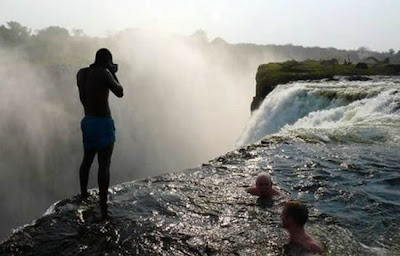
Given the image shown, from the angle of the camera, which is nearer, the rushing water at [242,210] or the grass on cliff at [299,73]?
the rushing water at [242,210]

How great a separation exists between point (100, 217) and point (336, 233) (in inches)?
124

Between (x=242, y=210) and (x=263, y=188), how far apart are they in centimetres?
72

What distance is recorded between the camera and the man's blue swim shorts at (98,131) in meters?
6.00

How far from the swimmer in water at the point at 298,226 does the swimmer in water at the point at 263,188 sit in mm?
1709

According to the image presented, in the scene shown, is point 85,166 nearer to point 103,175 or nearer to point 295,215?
point 103,175

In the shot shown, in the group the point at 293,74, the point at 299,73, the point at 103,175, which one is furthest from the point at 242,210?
the point at 299,73

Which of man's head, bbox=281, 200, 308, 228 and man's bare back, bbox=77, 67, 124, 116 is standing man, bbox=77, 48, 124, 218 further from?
man's head, bbox=281, 200, 308, 228

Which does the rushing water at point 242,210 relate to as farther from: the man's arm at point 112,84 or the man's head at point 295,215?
the man's arm at point 112,84

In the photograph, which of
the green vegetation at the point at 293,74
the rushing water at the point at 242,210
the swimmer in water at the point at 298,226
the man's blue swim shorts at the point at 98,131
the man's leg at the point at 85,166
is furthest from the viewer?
the green vegetation at the point at 293,74

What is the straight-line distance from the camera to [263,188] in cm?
730

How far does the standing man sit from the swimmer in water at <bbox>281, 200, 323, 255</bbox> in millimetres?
2406

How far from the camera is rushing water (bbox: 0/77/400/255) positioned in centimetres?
544

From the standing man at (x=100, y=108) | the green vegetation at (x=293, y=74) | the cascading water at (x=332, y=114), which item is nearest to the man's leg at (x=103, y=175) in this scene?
the standing man at (x=100, y=108)

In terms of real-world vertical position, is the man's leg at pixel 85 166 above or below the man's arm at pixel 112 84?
below
